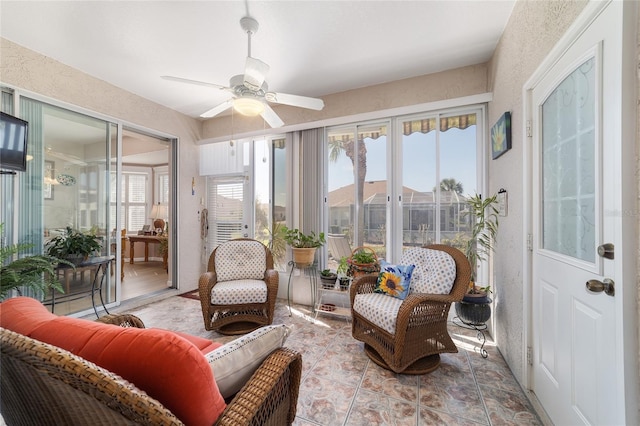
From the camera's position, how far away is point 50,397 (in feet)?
2.02

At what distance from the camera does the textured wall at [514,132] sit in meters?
1.53

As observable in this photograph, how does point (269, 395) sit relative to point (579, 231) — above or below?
below

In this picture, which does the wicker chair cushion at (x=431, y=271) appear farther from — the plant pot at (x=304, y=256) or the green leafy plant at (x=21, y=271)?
the green leafy plant at (x=21, y=271)

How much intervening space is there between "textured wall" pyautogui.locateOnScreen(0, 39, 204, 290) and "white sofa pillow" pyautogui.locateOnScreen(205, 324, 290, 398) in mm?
3309

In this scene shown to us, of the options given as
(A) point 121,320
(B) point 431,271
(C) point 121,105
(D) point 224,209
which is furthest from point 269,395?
(C) point 121,105

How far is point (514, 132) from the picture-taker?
1974 millimetres

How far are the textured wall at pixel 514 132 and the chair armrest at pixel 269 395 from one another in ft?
5.58

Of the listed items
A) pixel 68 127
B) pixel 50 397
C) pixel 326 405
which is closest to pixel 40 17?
pixel 68 127

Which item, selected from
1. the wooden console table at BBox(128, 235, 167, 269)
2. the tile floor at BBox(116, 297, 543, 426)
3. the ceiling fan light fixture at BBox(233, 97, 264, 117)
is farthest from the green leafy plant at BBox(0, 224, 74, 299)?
the wooden console table at BBox(128, 235, 167, 269)

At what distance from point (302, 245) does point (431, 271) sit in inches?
58.5

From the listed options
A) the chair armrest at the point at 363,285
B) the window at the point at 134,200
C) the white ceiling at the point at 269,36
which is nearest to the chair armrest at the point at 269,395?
the chair armrest at the point at 363,285

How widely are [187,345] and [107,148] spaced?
3548 millimetres

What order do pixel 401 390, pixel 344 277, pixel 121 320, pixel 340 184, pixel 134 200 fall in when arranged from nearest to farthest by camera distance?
pixel 121 320 → pixel 401 390 → pixel 344 277 → pixel 340 184 → pixel 134 200

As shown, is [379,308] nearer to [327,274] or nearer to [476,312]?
[476,312]
